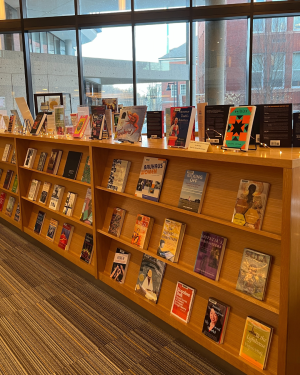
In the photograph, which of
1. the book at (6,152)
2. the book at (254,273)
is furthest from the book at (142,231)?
the book at (6,152)

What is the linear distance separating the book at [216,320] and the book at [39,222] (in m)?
2.46

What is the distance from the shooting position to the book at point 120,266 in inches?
107

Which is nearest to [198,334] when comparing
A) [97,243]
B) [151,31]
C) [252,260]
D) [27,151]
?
[252,260]

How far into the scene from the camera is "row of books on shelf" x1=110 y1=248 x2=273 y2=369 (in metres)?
1.78

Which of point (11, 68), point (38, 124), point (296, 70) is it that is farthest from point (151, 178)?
point (11, 68)

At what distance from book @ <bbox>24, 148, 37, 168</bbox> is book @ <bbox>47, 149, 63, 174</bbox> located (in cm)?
43

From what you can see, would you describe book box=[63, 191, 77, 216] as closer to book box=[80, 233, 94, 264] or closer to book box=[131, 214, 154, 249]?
book box=[80, 233, 94, 264]

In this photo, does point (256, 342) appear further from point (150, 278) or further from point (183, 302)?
point (150, 278)

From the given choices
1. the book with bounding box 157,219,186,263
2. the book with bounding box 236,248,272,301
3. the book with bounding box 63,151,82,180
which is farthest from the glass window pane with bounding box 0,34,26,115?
the book with bounding box 236,248,272,301

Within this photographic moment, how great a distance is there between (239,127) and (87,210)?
5.61 feet

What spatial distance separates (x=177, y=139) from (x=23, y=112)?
276cm

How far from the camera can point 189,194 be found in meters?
2.15

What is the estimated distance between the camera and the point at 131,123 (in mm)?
2602

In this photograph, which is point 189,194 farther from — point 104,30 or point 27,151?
point 104,30
